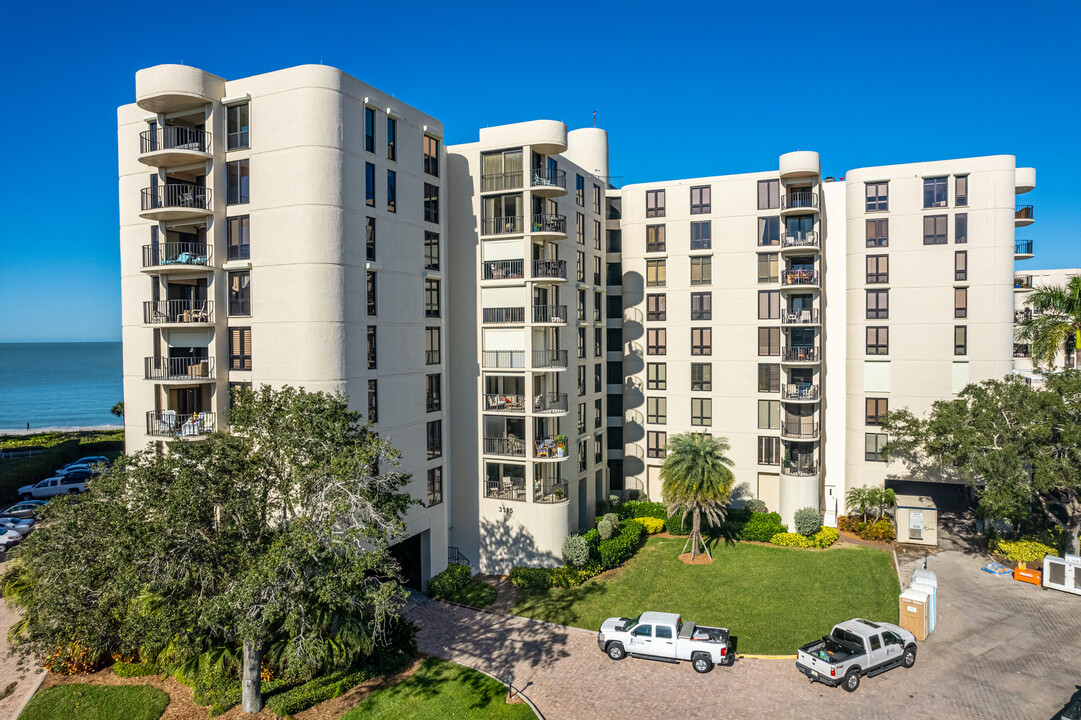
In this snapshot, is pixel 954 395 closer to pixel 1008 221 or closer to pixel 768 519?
pixel 1008 221

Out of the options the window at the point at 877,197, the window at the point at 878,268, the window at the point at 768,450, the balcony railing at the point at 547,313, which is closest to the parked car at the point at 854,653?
the window at the point at 768,450

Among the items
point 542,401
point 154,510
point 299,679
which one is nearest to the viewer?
point 154,510

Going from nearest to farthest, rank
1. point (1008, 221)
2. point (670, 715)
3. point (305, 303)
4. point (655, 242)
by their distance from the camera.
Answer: point (670, 715) < point (305, 303) < point (1008, 221) < point (655, 242)

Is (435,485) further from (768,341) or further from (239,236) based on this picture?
(768,341)

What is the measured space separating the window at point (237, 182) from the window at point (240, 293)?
302 centimetres

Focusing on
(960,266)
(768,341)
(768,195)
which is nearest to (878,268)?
(960,266)

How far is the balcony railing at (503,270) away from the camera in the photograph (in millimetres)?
32781

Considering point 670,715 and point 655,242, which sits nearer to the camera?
point 670,715

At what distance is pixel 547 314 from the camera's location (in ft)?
109

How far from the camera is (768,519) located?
38062 millimetres

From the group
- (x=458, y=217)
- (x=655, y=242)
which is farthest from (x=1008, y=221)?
(x=458, y=217)

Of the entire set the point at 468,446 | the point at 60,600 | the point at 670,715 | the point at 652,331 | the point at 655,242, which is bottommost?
the point at 670,715

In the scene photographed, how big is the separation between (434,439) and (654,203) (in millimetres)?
21729

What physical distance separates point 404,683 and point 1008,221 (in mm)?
39783
